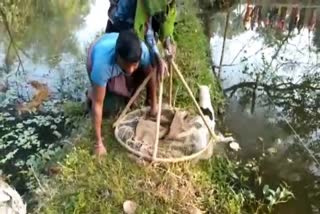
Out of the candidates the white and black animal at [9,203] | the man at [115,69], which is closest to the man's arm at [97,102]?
the man at [115,69]

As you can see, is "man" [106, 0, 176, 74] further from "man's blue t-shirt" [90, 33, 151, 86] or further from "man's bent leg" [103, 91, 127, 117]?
"man's bent leg" [103, 91, 127, 117]

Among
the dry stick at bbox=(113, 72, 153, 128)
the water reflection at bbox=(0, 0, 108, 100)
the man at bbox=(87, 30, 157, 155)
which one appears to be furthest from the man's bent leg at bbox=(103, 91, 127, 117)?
the water reflection at bbox=(0, 0, 108, 100)

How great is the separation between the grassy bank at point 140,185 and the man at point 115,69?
0.47ft

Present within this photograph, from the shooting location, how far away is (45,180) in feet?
9.47

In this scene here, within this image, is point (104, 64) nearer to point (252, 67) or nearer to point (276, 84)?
point (276, 84)

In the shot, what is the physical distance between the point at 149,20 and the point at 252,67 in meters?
2.02

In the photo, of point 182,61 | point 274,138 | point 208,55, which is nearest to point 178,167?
point 274,138

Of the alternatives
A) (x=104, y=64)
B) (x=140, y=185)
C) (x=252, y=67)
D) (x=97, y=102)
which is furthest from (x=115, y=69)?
(x=252, y=67)

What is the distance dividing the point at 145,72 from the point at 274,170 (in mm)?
1045

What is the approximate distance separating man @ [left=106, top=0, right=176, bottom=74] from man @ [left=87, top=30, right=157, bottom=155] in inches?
2.8

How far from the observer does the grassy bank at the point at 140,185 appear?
8.61 feet

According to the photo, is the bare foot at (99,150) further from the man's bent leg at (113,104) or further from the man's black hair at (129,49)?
the man's black hair at (129,49)

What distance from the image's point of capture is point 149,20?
2.88 meters

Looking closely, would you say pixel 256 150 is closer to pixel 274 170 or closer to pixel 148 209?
pixel 274 170
